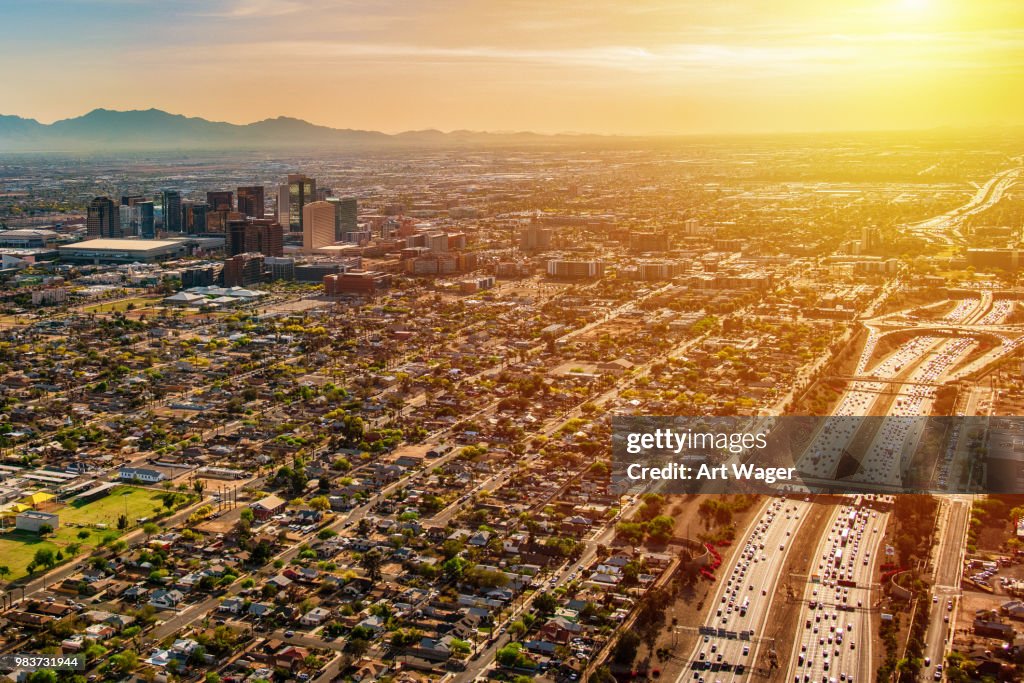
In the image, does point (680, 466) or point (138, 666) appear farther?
point (680, 466)

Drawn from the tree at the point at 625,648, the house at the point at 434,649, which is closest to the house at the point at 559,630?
the tree at the point at 625,648

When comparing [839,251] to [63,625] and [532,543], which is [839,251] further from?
[63,625]

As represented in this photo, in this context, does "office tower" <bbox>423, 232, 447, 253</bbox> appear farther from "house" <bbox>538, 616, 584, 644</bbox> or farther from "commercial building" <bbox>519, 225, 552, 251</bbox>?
"house" <bbox>538, 616, 584, 644</bbox>

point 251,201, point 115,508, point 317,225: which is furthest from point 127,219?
Answer: point 115,508

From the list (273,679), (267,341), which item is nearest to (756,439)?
(273,679)

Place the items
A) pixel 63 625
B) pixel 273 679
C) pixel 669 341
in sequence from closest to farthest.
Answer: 1. pixel 273 679
2. pixel 63 625
3. pixel 669 341

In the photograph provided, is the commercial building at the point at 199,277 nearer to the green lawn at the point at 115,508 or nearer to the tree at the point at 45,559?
the green lawn at the point at 115,508

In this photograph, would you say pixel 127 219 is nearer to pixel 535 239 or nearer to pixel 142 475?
pixel 535 239
